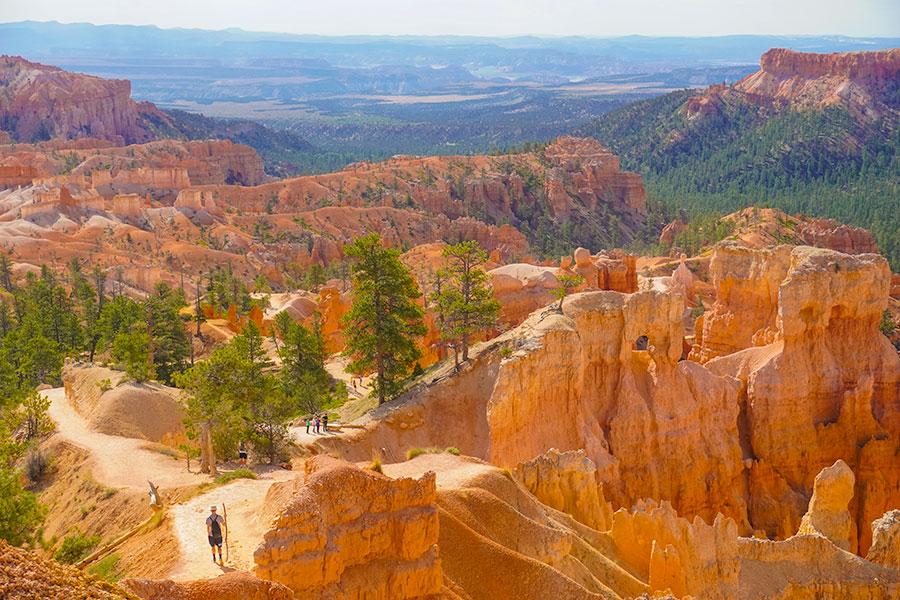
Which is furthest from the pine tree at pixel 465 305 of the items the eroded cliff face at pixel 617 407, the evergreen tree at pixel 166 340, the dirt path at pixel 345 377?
the evergreen tree at pixel 166 340

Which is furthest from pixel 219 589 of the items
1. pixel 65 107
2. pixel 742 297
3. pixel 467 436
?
pixel 65 107

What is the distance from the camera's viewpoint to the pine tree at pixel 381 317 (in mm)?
33781

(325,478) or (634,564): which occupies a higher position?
(325,478)

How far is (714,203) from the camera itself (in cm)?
13612

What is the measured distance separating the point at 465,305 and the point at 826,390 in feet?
43.8

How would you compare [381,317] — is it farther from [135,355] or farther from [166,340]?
[166,340]

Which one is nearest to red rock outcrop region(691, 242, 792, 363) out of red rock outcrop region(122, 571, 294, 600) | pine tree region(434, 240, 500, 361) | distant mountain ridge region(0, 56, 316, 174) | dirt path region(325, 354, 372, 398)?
pine tree region(434, 240, 500, 361)

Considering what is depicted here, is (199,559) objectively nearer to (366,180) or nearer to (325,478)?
(325,478)

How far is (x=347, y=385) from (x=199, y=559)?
26122 millimetres

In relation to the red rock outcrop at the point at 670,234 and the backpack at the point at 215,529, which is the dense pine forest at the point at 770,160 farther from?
the backpack at the point at 215,529

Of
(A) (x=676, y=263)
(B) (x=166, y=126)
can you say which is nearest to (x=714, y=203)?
(A) (x=676, y=263)

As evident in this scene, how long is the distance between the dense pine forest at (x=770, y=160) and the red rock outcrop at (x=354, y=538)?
106 metres

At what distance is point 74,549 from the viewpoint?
71.2ft

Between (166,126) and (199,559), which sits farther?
(166,126)
